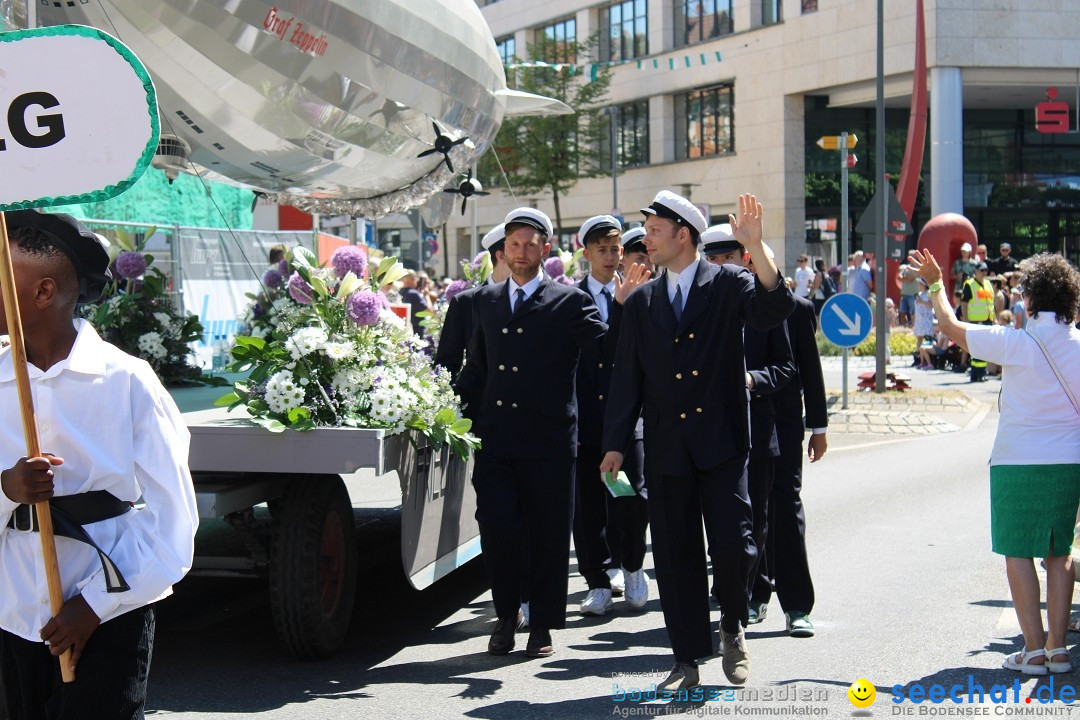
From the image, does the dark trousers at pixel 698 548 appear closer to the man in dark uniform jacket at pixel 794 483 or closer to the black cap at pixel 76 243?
the man in dark uniform jacket at pixel 794 483

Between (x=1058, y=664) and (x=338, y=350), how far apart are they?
3509mm

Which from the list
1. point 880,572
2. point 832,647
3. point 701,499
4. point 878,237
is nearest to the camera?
point 701,499

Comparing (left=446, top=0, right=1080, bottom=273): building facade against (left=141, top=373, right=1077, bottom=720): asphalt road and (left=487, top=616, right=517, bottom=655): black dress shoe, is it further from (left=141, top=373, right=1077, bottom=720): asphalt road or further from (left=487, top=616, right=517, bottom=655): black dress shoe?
(left=487, top=616, right=517, bottom=655): black dress shoe

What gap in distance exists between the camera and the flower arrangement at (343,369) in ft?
19.5

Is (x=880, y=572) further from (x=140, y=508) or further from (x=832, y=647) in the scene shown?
(x=140, y=508)

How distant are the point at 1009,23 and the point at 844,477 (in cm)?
3015

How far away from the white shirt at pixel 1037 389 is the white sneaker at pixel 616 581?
2.54 metres

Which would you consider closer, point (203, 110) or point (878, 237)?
point (203, 110)

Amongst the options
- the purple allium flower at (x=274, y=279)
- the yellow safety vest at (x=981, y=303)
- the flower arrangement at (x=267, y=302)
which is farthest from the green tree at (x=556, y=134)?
the purple allium flower at (x=274, y=279)

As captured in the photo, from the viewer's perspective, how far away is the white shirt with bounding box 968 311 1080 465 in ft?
18.4

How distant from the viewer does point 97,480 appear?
10.2ft

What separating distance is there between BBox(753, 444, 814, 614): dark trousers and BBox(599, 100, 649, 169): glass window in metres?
42.6

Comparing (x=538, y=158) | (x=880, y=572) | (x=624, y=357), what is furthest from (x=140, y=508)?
(x=538, y=158)

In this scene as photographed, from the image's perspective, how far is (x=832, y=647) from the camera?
621 cm
